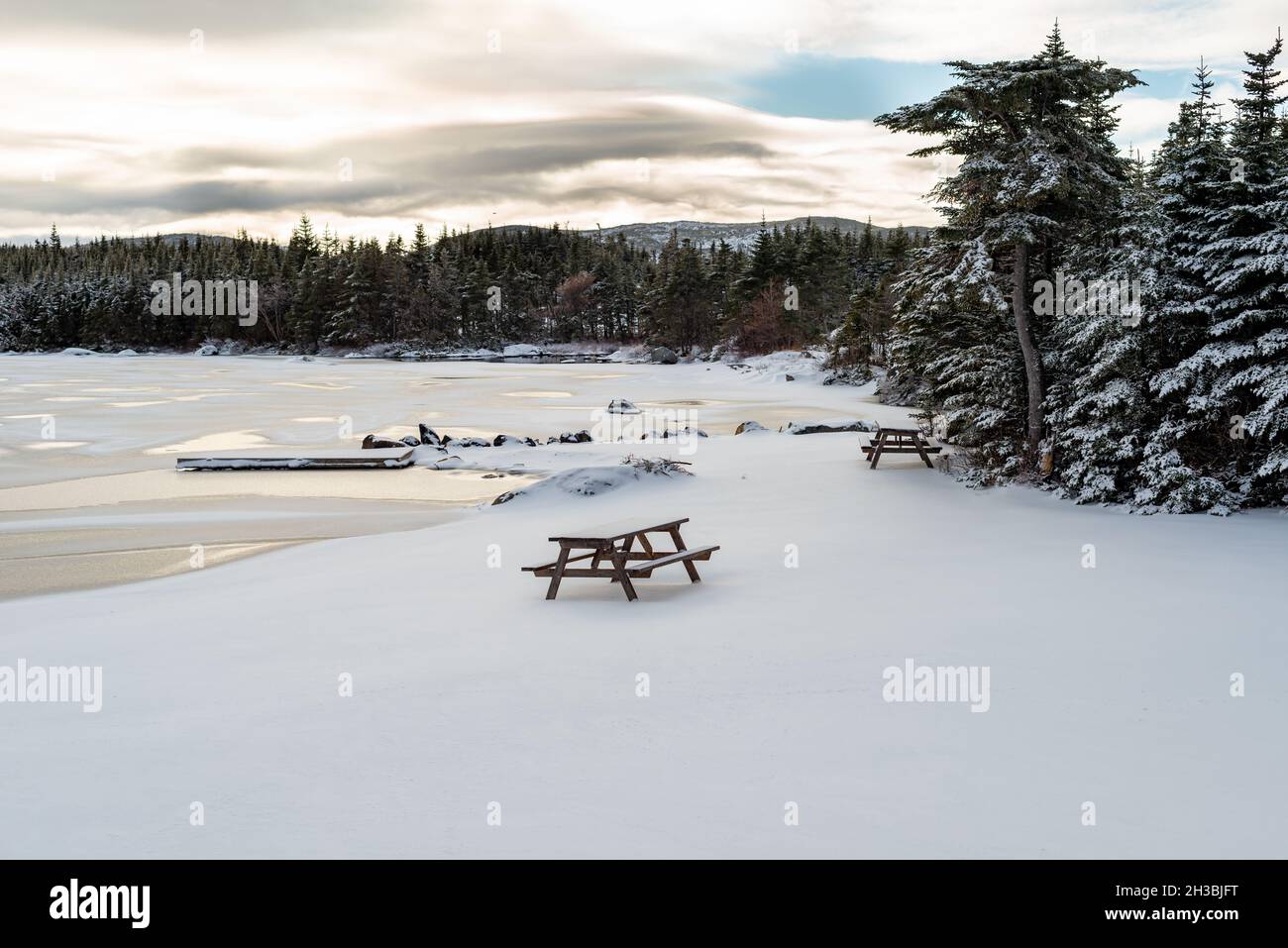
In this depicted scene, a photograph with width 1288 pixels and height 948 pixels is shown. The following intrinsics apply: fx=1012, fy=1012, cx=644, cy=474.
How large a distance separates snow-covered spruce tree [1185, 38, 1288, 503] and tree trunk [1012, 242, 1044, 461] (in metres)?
3.03

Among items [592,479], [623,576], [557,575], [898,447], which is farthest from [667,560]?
[898,447]

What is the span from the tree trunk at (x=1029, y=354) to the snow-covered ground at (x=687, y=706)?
12.5 feet

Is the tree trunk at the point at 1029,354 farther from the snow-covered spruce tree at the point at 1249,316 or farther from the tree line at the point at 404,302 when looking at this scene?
the tree line at the point at 404,302

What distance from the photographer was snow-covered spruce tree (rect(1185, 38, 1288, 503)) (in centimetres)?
1388

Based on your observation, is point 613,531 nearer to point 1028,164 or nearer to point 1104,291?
point 1104,291

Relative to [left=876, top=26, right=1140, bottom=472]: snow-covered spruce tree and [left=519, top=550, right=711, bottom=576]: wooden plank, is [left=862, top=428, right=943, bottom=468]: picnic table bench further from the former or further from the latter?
[left=519, top=550, right=711, bottom=576]: wooden plank

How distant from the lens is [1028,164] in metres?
17.0

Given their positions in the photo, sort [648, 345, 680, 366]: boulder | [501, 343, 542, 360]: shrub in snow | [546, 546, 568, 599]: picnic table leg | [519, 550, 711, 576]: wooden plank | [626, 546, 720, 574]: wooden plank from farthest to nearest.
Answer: [501, 343, 542, 360]: shrub in snow < [648, 345, 680, 366]: boulder < [519, 550, 711, 576]: wooden plank < [546, 546, 568, 599]: picnic table leg < [626, 546, 720, 574]: wooden plank

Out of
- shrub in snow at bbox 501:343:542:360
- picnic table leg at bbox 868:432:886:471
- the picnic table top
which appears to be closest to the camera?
the picnic table top

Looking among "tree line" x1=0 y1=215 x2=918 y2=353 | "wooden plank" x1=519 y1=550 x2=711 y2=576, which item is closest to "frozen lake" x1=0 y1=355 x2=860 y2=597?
"wooden plank" x1=519 y1=550 x2=711 y2=576

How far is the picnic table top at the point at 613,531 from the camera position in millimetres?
10273

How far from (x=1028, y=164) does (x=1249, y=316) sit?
4540 millimetres

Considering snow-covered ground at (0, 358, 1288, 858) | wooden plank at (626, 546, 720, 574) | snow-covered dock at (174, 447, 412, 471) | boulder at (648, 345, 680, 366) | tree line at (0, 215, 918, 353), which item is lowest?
snow-covered ground at (0, 358, 1288, 858)
